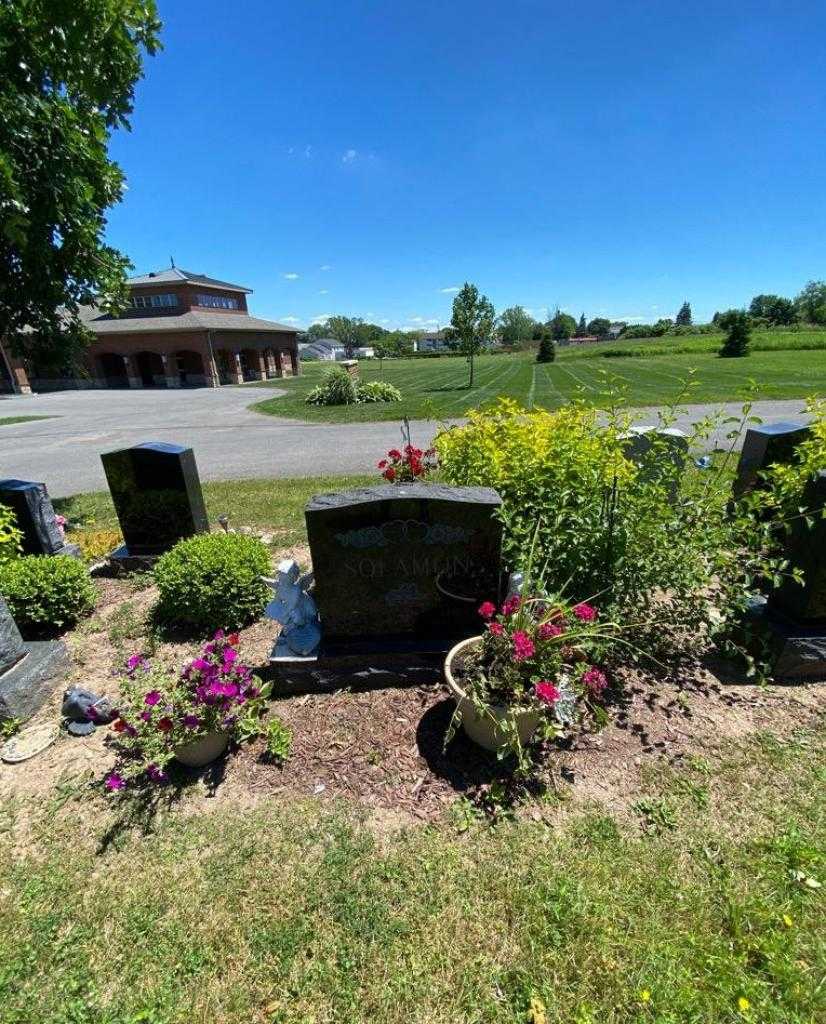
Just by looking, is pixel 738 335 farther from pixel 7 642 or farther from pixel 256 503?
pixel 7 642

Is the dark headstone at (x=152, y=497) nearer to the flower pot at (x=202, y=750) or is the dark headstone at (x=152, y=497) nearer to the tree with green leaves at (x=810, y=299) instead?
the flower pot at (x=202, y=750)

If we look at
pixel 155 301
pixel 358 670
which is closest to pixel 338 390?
pixel 358 670

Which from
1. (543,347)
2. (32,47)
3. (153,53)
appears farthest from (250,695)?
(543,347)

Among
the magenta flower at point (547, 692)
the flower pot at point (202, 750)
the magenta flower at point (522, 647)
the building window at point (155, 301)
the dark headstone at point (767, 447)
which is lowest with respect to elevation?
the flower pot at point (202, 750)

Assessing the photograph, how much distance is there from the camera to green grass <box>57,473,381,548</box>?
7121mm

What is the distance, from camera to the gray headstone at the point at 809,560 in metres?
3.25

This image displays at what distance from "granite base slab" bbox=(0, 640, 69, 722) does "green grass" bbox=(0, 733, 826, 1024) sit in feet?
2.86

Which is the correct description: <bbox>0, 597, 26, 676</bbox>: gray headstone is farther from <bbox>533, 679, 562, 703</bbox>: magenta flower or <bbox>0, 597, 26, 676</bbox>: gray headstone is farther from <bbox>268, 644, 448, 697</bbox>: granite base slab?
<bbox>533, 679, 562, 703</bbox>: magenta flower

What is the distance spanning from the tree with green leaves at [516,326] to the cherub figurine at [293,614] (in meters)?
126

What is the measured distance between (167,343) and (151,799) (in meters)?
39.4

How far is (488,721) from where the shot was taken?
2832 millimetres

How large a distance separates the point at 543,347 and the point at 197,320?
3670cm

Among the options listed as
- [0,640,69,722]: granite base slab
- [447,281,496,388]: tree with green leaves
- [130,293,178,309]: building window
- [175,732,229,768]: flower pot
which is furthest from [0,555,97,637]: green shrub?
[130,293,178,309]: building window

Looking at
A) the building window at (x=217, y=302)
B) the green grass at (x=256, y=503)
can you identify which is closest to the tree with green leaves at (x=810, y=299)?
the building window at (x=217, y=302)
